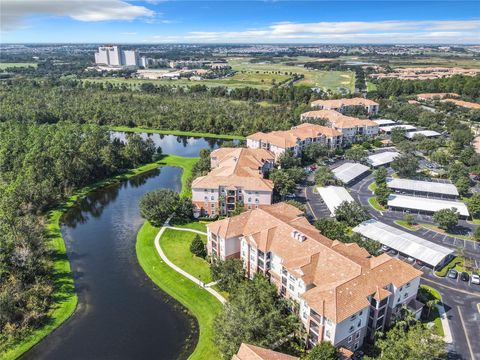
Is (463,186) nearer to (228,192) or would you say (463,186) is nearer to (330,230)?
(330,230)

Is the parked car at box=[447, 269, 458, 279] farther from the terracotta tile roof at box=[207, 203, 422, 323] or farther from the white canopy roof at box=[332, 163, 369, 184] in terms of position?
the white canopy roof at box=[332, 163, 369, 184]

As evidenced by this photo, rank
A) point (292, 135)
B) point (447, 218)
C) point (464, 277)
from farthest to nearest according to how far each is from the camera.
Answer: point (292, 135), point (447, 218), point (464, 277)

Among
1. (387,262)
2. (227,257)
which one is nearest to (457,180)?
(387,262)

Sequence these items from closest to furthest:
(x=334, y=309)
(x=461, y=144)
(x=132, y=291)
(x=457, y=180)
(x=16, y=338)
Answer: (x=334, y=309) < (x=16, y=338) < (x=132, y=291) < (x=457, y=180) < (x=461, y=144)

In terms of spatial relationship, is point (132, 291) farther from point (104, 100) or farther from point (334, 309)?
point (104, 100)

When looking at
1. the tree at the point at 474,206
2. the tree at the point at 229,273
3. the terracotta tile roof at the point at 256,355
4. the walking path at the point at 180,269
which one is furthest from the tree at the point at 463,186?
the terracotta tile roof at the point at 256,355

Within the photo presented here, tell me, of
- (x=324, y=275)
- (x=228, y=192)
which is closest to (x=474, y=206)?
(x=324, y=275)
